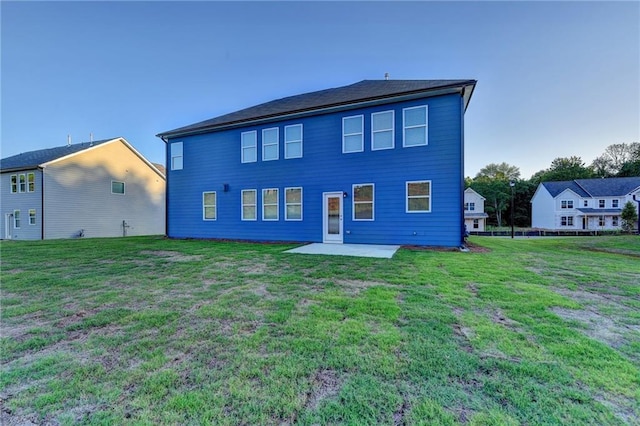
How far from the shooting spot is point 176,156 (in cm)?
1366

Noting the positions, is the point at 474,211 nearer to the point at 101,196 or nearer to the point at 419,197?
the point at 419,197

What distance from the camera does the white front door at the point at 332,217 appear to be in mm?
10539

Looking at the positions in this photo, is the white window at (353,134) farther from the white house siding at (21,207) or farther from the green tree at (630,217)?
the green tree at (630,217)

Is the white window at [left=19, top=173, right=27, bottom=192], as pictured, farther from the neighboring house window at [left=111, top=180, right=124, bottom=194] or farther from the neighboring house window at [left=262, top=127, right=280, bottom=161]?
the neighboring house window at [left=262, top=127, right=280, bottom=161]

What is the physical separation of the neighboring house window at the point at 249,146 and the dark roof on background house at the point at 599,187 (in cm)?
3992

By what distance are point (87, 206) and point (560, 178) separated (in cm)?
6051

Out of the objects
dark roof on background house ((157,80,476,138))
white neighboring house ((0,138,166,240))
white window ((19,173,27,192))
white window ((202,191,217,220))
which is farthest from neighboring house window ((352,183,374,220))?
white window ((19,173,27,192))

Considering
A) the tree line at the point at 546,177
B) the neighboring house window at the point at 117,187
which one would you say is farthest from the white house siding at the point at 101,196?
the tree line at the point at 546,177

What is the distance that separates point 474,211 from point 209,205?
116 ft

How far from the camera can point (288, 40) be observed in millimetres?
12750

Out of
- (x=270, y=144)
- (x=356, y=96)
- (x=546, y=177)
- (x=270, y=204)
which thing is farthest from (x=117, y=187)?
(x=546, y=177)

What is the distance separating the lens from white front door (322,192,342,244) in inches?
415

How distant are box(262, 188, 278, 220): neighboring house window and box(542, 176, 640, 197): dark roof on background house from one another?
3939cm

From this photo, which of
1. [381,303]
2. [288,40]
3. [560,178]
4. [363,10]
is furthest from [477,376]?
[560,178]
